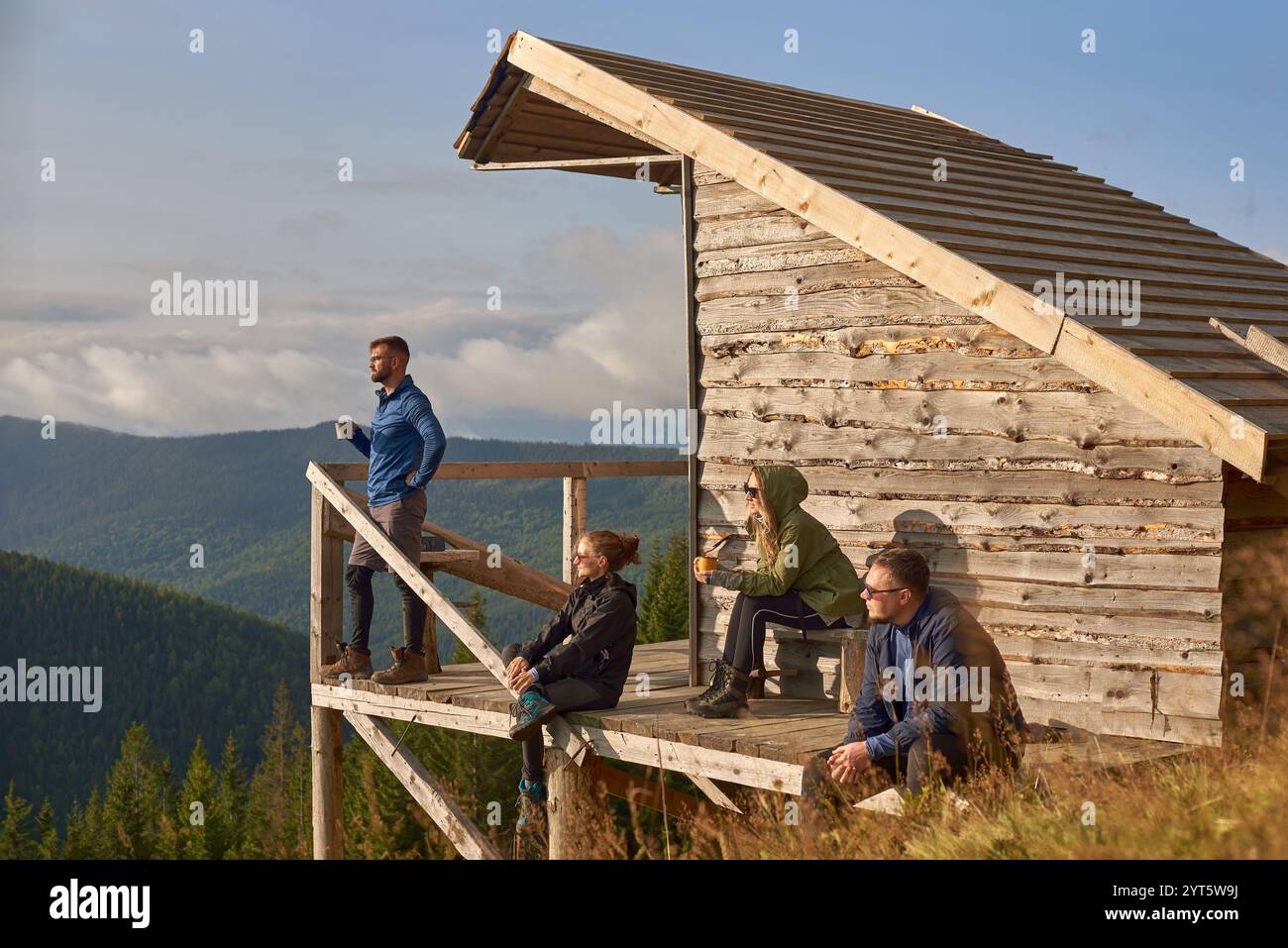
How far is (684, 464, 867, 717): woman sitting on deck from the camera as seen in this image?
836 cm

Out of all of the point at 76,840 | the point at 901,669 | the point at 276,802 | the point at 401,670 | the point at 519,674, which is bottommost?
the point at 76,840

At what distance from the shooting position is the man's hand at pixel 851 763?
6.34 metres

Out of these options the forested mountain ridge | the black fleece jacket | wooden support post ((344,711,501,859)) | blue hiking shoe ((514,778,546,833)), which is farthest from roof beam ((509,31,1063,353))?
the forested mountain ridge

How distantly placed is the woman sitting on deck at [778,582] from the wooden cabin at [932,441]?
10.6 inches

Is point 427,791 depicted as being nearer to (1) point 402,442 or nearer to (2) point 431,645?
(2) point 431,645

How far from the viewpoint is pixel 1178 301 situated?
8898 mm

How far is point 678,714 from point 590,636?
0.87 metres

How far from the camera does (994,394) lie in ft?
26.8

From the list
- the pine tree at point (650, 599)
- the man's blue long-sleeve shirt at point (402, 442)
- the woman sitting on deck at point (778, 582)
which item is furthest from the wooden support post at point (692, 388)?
the pine tree at point (650, 599)

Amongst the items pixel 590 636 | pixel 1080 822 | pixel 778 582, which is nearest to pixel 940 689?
pixel 1080 822

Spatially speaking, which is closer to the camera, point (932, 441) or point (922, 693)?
point (922, 693)

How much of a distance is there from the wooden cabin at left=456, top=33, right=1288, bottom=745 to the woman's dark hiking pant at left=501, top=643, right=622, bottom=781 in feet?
4.27
